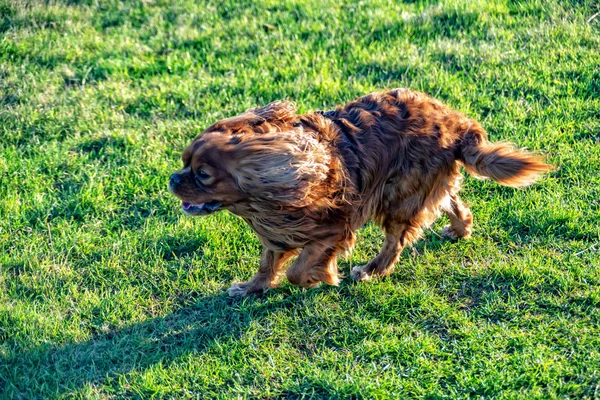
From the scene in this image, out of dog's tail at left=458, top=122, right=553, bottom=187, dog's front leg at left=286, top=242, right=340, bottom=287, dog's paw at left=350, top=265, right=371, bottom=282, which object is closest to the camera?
dog's tail at left=458, top=122, right=553, bottom=187

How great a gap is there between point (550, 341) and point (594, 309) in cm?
A: 40

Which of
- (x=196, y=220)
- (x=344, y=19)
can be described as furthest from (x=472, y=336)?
(x=344, y=19)

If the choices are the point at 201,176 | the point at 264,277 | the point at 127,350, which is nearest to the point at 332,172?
the point at 201,176

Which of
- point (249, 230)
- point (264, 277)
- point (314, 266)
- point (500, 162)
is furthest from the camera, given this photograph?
point (249, 230)

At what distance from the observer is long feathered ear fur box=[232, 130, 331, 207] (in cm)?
417

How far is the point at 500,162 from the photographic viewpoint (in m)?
4.44

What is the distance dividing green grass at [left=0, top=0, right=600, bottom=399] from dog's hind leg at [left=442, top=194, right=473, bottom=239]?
119mm

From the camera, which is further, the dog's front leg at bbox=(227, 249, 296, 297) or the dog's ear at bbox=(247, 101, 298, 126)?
the dog's front leg at bbox=(227, 249, 296, 297)

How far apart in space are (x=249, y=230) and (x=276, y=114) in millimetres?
1182

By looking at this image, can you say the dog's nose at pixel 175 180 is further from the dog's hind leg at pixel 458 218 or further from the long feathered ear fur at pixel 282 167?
the dog's hind leg at pixel 458 218

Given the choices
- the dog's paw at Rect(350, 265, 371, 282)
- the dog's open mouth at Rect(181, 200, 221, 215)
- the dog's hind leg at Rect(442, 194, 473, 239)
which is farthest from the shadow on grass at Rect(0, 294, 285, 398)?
the dog's hind leg at Rect(442, 194, 473, 239)

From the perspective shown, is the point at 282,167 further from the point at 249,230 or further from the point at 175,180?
the point at 249,230

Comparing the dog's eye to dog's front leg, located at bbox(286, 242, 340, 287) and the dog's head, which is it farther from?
dog's front leg, located at bbox(286, 242, 340, 287)

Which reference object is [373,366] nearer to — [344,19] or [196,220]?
[196,220]
